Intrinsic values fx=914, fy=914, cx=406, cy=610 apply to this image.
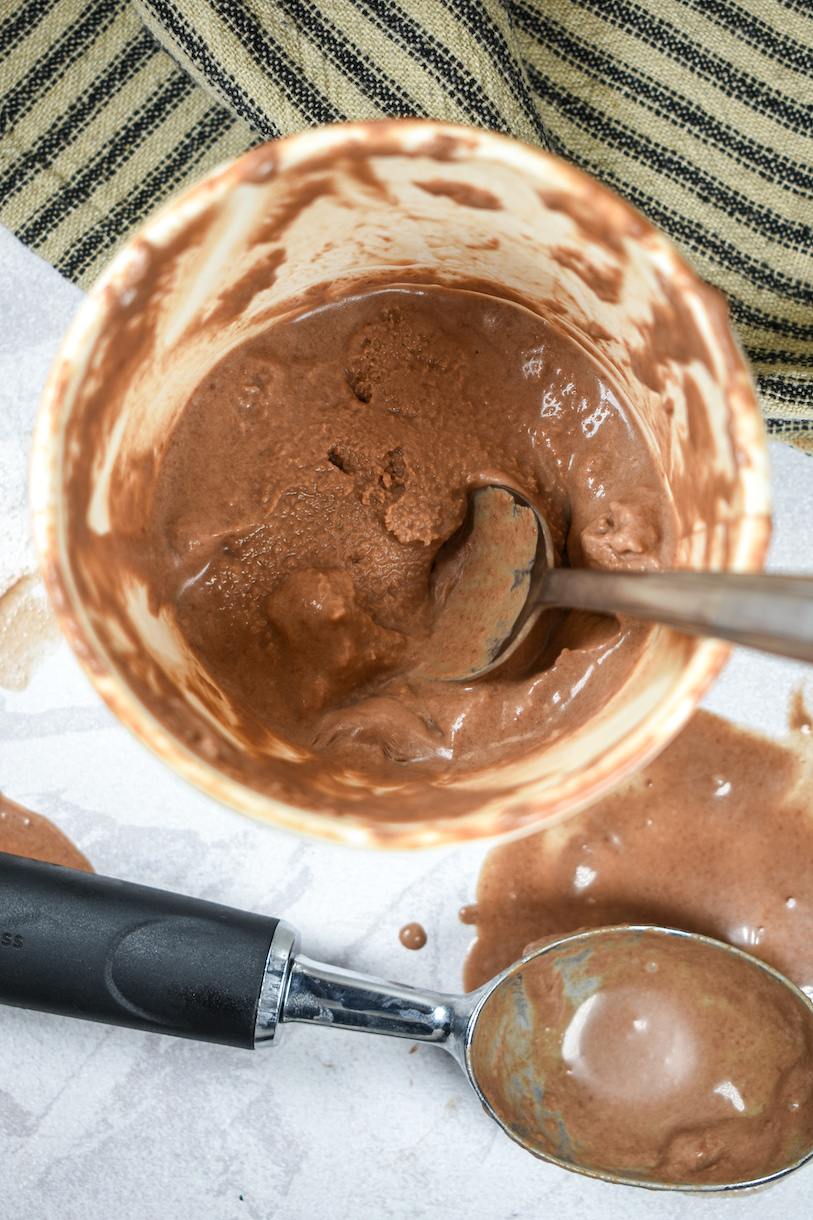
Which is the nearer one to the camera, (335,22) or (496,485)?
(496,485)

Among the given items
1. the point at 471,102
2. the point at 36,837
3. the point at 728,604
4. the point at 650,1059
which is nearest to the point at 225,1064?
the point at 36,837

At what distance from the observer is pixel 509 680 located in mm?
638

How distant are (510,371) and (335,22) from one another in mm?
405

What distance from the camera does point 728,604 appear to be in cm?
40

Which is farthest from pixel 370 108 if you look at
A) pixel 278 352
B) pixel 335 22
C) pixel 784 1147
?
pixel 784 1147

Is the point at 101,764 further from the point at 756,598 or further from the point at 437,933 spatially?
the point at 756,598

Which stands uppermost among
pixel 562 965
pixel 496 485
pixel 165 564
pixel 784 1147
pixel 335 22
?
pixel 335 22

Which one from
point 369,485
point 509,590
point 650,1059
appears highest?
point 369,485

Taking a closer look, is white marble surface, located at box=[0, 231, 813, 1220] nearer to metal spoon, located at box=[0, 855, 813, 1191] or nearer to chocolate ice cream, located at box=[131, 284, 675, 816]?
metal spoon, located at box=[0, 855, 813, 1191]

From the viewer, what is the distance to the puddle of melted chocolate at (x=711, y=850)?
0.89 meters

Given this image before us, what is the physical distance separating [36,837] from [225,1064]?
0.29m

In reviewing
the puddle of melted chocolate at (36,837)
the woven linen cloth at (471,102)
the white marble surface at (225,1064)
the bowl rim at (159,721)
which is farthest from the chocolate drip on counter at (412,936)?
the woven linen cloth at (471,102)

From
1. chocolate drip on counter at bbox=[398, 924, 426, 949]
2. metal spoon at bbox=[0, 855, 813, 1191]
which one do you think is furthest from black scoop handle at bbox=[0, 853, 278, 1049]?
chocolate drip on counter at bbox=[398, 924, 426, 949]

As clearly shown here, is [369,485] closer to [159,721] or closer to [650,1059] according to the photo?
[159,721]
